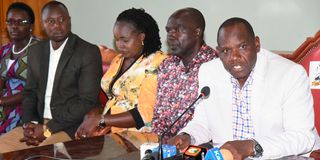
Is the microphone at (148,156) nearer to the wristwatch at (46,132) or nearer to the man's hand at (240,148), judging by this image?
the man's hand at (240,148)

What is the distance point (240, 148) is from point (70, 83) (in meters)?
1.67

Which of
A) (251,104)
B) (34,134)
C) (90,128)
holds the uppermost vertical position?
(251,104)

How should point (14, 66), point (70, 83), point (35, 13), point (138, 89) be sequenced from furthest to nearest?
point (35, 13)
point (14, 66)
point (70, 83)
point (138, 89)

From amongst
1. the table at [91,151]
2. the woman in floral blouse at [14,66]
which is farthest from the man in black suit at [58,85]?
the table at [91,151]

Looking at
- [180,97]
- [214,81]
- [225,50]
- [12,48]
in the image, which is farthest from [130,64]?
[12,48]

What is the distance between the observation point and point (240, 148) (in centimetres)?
170

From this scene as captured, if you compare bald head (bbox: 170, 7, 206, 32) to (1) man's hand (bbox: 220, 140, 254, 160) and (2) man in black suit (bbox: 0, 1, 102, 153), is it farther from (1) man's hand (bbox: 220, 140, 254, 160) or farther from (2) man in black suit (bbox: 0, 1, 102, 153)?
(1) man's hand (bbox: 220, 140, 254, 160)

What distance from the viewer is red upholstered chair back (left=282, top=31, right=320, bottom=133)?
243 centimetres

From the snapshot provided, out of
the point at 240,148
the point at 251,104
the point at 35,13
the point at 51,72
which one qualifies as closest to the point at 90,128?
the point at 51,72

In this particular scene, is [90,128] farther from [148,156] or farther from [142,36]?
[148,156]

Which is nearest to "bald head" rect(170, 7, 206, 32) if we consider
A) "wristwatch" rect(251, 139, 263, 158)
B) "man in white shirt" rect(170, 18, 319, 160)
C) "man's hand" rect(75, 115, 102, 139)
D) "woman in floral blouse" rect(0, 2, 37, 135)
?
"man in white shirt" rect(170, 18, 319, 160)

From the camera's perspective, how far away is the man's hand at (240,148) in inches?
65.5

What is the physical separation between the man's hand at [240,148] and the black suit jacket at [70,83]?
1.52 metres

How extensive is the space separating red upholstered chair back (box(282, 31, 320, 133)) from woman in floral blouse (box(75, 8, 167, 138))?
31.9 inches
